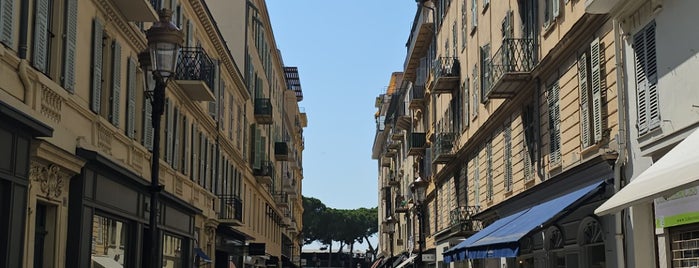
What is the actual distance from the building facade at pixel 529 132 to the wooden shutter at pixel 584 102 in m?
0.02

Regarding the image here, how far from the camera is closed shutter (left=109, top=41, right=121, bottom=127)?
17.2 m

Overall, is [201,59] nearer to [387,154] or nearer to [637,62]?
[637,62]

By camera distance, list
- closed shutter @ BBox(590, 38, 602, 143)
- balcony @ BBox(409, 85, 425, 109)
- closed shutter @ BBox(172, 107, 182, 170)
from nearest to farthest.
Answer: closed shutter @ BBox(590, 38, 602, 143) → closed shutter @ BBox(172, 107, 182, 170) → balcony @ BBox(409, 85, 425, 109)

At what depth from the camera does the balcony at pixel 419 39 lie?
136 feet

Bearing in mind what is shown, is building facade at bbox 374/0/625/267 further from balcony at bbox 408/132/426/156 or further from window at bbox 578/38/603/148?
balcony at bbox 408/132/426/156

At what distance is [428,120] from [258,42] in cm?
960

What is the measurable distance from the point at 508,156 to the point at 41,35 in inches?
565

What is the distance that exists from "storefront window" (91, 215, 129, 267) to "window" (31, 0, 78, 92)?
9.55ft

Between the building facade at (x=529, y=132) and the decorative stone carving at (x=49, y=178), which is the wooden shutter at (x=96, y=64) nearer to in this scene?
the decorative stone carving at (x=49, y=178)

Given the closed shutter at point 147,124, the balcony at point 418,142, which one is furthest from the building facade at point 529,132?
the closed shutter at point 147,124

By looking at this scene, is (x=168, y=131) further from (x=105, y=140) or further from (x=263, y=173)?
(x=263, y=173)

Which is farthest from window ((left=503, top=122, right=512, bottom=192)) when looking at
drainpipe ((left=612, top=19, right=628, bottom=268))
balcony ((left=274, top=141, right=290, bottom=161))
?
balcony ((left=274, top=141, right=290, bottom=161))

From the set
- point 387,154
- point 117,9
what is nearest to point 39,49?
point 117,9

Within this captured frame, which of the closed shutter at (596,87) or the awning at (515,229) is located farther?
the awning at (515,229)
